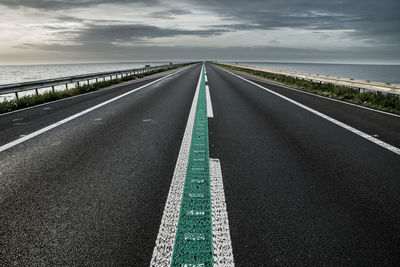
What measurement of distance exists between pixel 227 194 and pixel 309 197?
3.36ft

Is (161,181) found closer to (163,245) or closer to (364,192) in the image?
(163,245)

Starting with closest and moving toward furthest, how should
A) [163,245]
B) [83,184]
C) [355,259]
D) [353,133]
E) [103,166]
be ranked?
[355,259] < [163,245] < [83,184] < [103,166] < [353,133]

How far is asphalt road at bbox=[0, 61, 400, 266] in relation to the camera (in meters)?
A: 2.29

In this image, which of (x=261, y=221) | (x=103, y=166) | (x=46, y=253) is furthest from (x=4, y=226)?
(x=261, y=221)

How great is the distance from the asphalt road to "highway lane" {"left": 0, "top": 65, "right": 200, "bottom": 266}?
1 cm

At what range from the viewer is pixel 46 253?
2.26 meters

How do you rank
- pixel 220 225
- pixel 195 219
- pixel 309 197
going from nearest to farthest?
pixel 220 225 < pixel 195 219 < pixel 309 197

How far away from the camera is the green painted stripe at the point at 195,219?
7.28 feet

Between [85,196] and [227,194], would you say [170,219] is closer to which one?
[227,194]

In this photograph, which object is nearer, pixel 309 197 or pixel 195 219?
pixel 195 219

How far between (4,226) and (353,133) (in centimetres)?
687

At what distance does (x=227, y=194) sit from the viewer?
3291 mm

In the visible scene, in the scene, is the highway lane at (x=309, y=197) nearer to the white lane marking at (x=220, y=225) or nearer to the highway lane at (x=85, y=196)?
the white lane marking at (x=220, y=225)

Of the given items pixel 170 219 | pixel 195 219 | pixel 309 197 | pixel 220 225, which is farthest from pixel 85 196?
pixel 309 197
